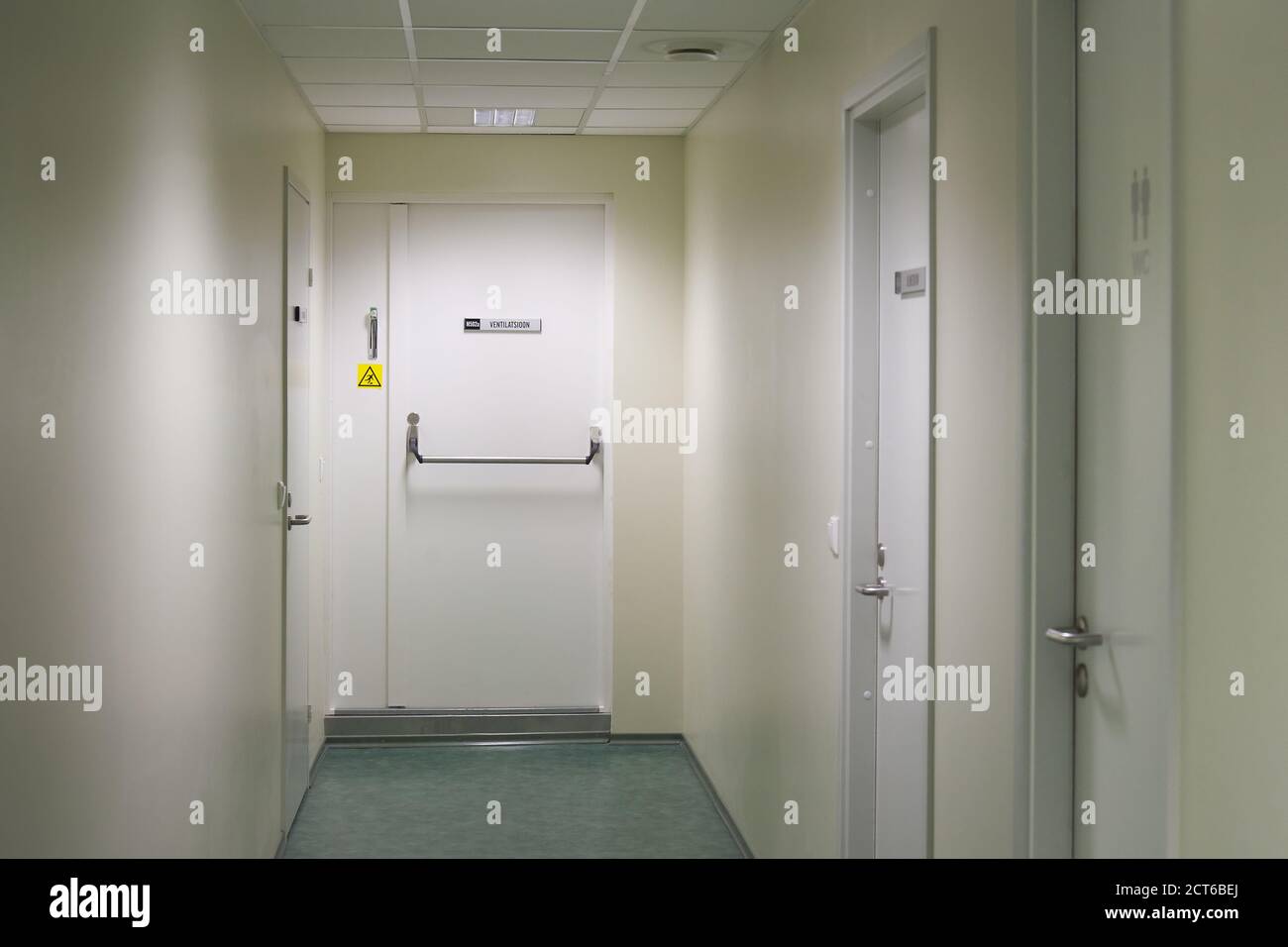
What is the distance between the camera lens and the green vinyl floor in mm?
4301

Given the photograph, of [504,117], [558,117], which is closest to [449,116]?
[504,117]

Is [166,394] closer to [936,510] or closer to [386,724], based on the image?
[936,510]

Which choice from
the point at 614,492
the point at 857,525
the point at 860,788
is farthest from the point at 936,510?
the point at 614,492

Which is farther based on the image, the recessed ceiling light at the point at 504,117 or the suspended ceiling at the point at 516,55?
the recessed ceiling light at the point at 504,117

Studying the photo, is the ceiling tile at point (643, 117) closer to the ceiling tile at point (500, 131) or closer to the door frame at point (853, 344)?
the ceiling tile at point (500, 131)

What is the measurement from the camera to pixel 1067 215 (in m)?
2.11

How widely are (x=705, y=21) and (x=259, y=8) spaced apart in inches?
50.4

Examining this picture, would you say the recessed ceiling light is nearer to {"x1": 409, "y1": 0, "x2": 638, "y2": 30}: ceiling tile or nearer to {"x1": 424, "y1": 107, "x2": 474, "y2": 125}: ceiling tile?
{"x1": 424, "y1": 107, "x2": 474, "y2": 125}: ceiling tile

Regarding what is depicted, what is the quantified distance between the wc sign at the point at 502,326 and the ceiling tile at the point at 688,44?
5.89 ft

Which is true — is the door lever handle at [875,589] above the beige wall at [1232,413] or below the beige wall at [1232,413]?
below

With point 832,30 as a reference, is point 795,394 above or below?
below

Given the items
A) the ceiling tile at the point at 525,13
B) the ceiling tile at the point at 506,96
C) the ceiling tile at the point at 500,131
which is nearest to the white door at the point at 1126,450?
the ceiling tile at the point at 525,13

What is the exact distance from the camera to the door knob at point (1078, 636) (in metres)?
2.03

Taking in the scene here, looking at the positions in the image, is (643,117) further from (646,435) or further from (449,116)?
(646,435)
